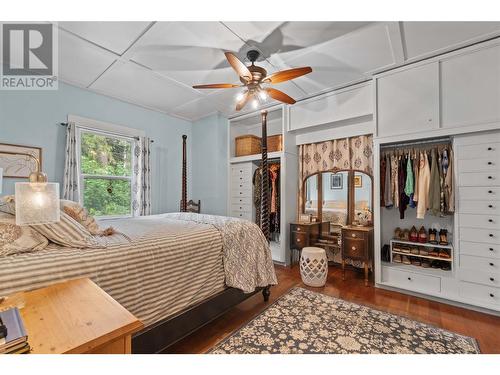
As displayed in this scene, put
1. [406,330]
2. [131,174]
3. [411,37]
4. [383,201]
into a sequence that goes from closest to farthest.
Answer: [406,330], [411,37], [383,201], [131,174]

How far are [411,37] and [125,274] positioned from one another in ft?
10.4

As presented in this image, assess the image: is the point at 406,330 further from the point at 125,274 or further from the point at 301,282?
the point at 125,274

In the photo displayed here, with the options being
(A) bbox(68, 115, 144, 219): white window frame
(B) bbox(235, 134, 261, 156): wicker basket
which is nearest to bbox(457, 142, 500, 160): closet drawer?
(B) bbox(235, 134, 261, 156): wicker basket

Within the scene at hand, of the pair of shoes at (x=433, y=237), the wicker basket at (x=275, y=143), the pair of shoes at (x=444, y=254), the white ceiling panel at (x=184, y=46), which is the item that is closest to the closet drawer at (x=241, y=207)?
the wicker basket at (x=275, y=143)

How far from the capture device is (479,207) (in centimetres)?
228

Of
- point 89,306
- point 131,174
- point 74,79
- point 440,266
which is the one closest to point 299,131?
point 440,266

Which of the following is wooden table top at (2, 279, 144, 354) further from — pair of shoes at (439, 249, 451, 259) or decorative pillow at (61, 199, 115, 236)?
pair of shoes at (439, 249, 451, 259)

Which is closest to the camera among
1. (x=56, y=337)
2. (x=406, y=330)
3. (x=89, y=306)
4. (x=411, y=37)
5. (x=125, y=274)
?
(x=56, y=337)

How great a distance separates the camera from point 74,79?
3004mm

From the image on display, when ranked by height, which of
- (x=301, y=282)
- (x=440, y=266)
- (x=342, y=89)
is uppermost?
(x=342, y=89)

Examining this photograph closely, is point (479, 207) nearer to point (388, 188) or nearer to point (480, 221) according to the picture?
point (480, 221)

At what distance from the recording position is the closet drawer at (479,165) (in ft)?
7.28

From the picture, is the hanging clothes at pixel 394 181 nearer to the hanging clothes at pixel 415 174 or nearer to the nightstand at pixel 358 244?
the hanging clothes at pixel 415 174

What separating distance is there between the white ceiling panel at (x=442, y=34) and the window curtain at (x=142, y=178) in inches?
148
